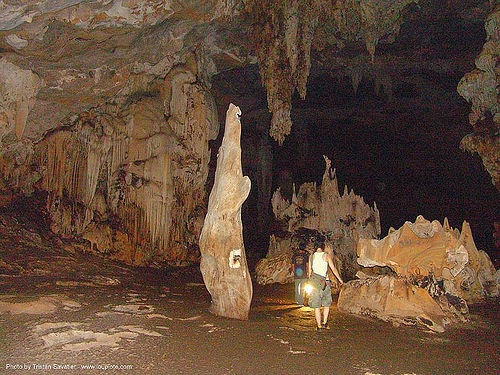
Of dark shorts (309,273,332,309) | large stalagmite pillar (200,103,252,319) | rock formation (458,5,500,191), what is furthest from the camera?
rock formation (458,5,500,191)

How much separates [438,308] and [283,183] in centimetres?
1553

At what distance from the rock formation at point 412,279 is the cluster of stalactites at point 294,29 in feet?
17.8

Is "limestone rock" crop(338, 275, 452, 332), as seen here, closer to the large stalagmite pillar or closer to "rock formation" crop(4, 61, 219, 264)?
the large stalagmite pillar

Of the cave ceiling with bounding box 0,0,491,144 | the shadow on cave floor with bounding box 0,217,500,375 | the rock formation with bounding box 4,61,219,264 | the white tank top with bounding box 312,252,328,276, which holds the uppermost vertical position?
the cave ceiling with bounding box 0,0,491,144

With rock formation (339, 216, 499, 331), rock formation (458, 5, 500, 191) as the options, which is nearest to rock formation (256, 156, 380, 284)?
rock formation (458, 5, 500, 191)

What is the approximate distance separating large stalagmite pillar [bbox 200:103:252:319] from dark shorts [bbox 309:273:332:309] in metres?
0.85

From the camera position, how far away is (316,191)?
13.3 m

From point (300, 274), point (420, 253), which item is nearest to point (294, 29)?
point (300, 274)

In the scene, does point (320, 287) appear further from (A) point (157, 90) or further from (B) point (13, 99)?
(A) point (157, 90)

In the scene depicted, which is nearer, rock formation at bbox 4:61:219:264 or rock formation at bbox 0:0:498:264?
rock formation at bbox 0:0:498:264

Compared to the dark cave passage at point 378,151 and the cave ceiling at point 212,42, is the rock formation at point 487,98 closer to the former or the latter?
the cave ceiling at point 212,42

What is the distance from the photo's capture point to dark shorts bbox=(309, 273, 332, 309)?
531 cm

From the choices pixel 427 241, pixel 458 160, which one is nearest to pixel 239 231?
pixel 427 241

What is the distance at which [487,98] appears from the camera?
1161 cm
